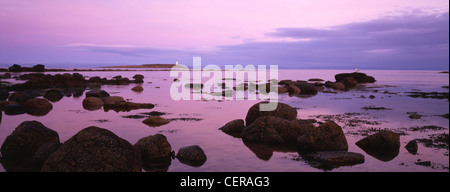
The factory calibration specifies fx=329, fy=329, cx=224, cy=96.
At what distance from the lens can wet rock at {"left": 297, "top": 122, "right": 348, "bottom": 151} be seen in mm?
13414

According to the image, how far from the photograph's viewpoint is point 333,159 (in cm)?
1185

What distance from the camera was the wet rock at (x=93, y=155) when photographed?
874 cm

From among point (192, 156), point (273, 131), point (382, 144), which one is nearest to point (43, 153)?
point (192, 156)

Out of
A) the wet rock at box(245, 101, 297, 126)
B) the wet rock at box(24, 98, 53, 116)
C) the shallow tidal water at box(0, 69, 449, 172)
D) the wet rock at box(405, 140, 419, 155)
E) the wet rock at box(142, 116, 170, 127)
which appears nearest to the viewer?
the shallow tidal water at box(0, 69, 449, 172)

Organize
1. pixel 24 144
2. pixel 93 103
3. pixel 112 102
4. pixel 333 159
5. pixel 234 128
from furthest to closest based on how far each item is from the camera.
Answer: pixel 93 103 < pixel 112 102 < pixel 234 128 < pixel 24 144 < pixel 333 159

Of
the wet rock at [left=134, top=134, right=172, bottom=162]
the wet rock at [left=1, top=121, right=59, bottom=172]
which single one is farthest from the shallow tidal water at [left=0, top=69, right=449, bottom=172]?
the wet rock at [left=1, top=121, right=59, bottom=172]

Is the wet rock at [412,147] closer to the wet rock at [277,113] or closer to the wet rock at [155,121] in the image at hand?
the wet rock at [277,113]

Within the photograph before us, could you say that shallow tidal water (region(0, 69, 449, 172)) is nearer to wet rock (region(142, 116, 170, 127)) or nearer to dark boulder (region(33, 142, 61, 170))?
wet rock (region(142, 116, 170, 127))

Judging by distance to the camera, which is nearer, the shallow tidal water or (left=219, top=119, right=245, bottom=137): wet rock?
the shallow tidal water

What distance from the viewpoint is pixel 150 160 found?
38.9 feet

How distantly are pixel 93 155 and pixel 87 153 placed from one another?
176mm

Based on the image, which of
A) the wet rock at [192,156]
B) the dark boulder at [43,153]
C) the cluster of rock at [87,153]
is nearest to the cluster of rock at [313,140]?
the wet rock at [192,156]

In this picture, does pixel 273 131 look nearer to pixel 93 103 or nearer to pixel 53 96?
pixel 93 103
